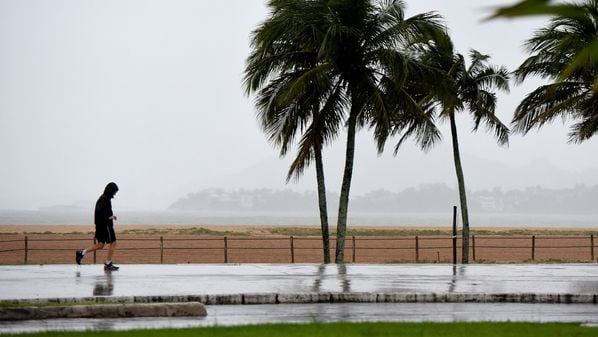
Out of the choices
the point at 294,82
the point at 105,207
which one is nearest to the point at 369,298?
the point at 105,207

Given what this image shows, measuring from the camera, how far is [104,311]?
1150 centimetres

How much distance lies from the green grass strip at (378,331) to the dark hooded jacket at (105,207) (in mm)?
9735

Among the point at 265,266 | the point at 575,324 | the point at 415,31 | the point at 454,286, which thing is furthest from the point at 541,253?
the point at 575,324

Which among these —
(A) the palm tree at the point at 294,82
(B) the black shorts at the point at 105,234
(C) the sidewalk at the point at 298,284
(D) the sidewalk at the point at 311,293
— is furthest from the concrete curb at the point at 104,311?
(A) the palm tree at the point at 294,82

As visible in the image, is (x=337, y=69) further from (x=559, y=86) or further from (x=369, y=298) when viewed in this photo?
(x=369, y=298)

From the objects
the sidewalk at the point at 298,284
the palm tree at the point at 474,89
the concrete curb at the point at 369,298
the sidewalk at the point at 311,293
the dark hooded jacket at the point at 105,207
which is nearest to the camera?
the sidewalk at the point at 311,293

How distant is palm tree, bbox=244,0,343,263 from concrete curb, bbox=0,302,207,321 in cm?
1381

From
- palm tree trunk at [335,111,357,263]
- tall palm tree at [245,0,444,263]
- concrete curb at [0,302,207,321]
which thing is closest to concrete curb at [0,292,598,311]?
concrete curb at [0,302,207,321]

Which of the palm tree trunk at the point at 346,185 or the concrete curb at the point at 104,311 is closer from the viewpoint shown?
the concrete curb at the point at 104,311

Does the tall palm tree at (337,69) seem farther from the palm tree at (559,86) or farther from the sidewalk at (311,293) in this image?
the sidewalk at (311,293)

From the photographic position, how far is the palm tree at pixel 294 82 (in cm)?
2566

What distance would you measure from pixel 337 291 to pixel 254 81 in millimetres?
13452

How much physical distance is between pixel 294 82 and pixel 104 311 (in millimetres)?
14536

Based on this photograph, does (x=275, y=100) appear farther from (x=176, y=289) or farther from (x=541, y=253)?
(x=541, y=253)
